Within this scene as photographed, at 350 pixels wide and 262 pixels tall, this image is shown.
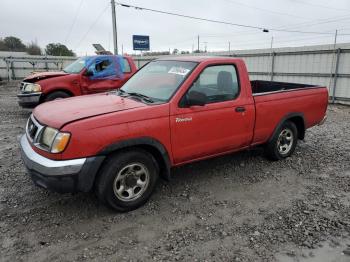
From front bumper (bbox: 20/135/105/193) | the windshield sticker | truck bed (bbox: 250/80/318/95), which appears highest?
the windshield sticker

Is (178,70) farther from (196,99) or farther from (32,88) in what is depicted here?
(32,88)

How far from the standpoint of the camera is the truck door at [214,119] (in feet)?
13.4

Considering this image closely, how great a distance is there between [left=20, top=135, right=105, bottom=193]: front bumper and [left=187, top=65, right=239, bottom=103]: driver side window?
1.69 m

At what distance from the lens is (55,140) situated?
10.9 ft

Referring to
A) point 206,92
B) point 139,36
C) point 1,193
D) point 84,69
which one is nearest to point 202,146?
point 206,92

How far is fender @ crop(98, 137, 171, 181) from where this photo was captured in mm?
3500

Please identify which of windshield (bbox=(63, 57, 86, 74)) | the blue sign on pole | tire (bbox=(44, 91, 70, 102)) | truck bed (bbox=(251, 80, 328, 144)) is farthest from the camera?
the blue sign on pole

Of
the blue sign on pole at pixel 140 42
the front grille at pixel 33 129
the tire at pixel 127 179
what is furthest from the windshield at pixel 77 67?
the blue sign on pole at pixel 140 42

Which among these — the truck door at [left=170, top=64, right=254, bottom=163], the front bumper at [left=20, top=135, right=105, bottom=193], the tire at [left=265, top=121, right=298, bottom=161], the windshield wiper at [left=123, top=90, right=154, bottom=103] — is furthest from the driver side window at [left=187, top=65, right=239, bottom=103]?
the front bumper at [left=20, top=135, right=105, bottom=193]

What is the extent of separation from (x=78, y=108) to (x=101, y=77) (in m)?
6.04

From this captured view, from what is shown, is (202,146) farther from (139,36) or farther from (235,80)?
(139,36)

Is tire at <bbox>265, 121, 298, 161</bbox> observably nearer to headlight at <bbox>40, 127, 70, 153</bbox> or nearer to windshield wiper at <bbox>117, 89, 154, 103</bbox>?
windshield wiper at <bbox>117, 89, 154, 103</bbox>

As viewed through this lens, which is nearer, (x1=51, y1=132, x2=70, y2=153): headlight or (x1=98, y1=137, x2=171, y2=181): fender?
(x1=51, y1=132, x2=70, y2=153): headlight

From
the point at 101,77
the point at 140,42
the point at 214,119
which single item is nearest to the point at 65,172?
the point at 214,119
